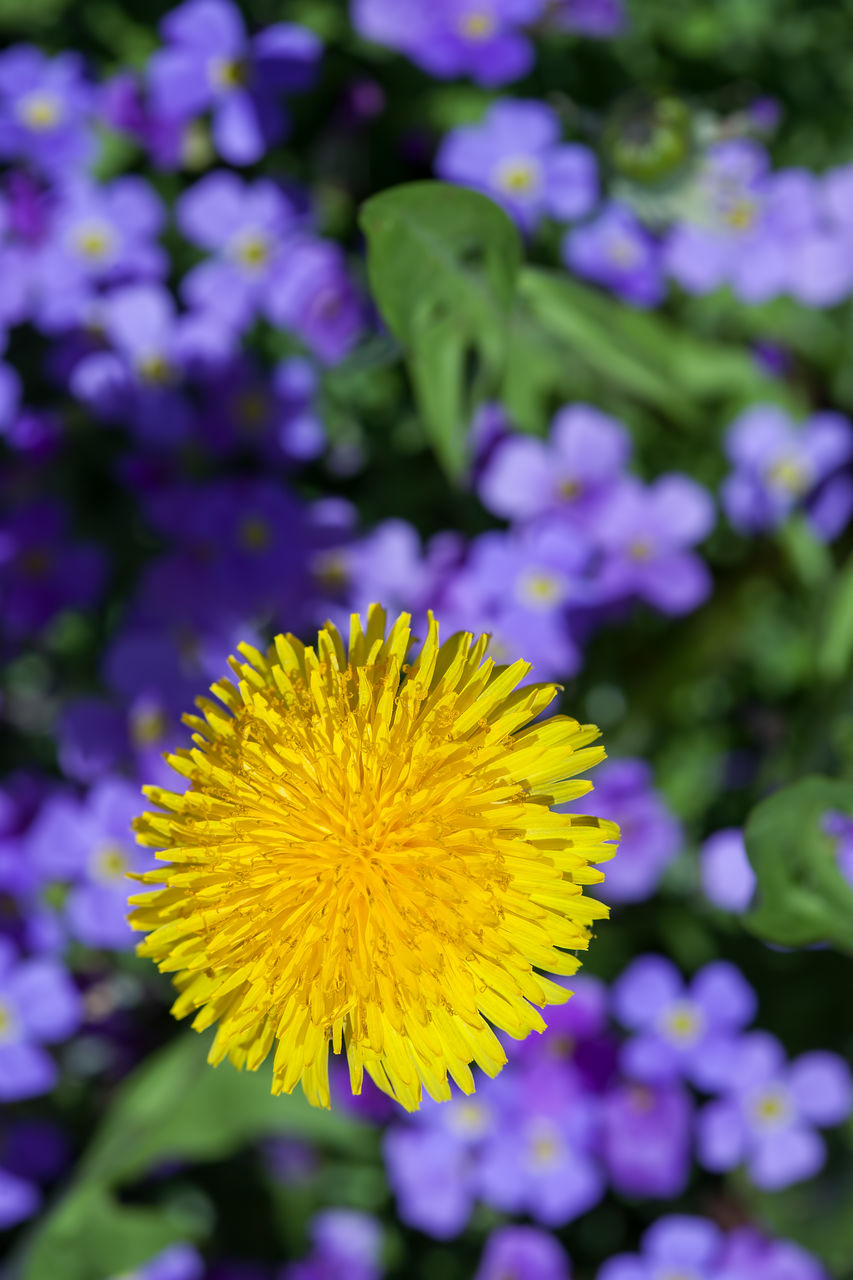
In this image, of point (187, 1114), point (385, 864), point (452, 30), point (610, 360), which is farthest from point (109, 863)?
point (452, 30)

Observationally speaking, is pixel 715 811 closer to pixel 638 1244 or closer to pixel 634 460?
pixel 634 460

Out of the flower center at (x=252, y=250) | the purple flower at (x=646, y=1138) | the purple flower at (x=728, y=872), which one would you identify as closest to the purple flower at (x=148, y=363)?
the flower center at (x=252, y=250)

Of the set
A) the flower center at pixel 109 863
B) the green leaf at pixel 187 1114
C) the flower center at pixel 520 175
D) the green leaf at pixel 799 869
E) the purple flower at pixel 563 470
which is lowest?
the green leaf at pixel 187 1114

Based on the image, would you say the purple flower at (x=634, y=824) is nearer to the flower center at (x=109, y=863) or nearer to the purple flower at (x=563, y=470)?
the purple flower at (x=563, y=470)

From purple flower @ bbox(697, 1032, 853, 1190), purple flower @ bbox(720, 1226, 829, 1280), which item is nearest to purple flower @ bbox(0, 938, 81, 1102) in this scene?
purple flower @ bbox(697, 1032, 853, 1190)

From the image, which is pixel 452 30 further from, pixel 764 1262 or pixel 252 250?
pixel 764 1262
